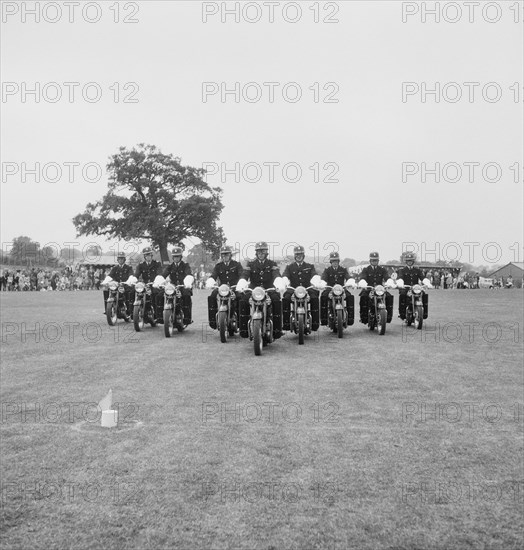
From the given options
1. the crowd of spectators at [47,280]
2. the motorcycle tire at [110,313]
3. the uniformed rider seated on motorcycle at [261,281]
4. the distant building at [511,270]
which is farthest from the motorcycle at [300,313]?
the distant building at [511,270]

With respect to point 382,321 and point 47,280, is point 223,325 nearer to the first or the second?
point 382,321

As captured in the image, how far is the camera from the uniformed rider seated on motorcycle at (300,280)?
14.6 metres

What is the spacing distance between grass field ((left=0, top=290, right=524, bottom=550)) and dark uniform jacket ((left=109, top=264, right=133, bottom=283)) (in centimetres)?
810

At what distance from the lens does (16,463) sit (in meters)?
5.72

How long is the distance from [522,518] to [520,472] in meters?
0.93

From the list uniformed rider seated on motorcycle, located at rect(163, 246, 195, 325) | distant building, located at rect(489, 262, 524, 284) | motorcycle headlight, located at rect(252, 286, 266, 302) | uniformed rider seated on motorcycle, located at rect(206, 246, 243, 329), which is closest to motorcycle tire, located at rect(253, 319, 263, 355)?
motorcycle headlight, located at rect(252, 286, 266, 302)

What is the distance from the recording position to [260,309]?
43.2ft

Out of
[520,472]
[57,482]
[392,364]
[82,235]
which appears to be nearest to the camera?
[57,482]

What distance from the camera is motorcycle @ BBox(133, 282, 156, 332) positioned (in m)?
16.7

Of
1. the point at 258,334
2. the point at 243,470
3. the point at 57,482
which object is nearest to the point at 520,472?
the point at 243,470

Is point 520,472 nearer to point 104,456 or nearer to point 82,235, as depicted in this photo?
point 104,456

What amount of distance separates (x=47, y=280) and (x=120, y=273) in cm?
3839

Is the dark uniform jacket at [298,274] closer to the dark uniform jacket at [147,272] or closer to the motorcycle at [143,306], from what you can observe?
the motorcycle at [143,306]

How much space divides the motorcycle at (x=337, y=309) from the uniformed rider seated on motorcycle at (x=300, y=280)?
0.52 m
